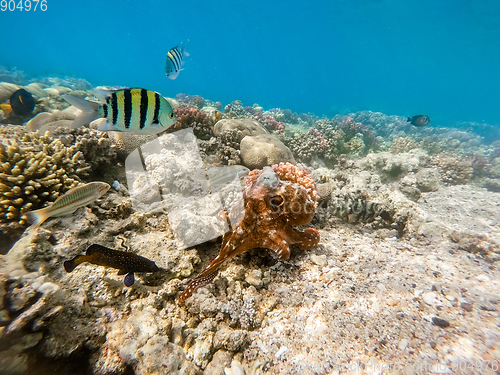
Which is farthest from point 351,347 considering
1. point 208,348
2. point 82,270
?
point 82,270

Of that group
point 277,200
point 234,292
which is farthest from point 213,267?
point 277,200

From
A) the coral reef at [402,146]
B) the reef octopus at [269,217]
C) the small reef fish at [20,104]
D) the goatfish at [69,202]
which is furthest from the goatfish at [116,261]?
the coral reef at [402,146]

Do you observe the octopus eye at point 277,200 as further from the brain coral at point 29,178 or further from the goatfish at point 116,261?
the brain coral at point 29,178

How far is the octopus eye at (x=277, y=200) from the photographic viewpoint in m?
2.57

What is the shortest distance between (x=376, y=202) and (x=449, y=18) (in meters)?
73.9

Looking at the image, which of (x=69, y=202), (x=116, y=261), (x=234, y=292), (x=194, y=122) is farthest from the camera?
(x=194, y=122)

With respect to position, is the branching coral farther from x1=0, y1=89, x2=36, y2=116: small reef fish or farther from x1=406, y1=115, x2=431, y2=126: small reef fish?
x1=406, y1=115, x2=431, y2=126: small reef fish

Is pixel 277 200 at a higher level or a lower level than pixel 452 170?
lower

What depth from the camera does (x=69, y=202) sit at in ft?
7.03

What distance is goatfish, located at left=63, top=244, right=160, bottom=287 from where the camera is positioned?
1.82 m

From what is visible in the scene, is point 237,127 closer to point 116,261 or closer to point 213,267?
point 213,267

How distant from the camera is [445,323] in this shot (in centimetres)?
187

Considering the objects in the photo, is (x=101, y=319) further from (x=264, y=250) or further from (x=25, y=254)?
(x=264, y=250)

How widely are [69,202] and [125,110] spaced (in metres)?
1.08
